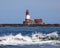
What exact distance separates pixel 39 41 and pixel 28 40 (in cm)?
138

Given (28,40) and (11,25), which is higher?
(11,25)

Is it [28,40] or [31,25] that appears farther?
[31,25]

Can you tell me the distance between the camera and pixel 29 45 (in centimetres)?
4356

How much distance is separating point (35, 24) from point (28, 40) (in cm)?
9951

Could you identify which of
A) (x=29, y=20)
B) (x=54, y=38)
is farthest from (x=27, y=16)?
(x=54, y=38)

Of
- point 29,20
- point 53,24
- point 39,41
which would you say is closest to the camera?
point 39,41

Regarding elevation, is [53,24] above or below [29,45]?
above

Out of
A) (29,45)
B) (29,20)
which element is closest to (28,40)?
(29,45)

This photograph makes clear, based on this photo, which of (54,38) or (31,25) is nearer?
(54,38)

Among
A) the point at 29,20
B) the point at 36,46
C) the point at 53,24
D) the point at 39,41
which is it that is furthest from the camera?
the point at 53,24

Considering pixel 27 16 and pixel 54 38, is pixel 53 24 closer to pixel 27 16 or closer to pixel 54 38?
pixel 27 16

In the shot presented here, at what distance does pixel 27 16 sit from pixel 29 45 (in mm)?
100319

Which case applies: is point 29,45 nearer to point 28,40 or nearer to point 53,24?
point 28,40

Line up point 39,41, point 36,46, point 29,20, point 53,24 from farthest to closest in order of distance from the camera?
1. point 53,24
2. point 29,20
3. point 39,41
4. point 36,46
